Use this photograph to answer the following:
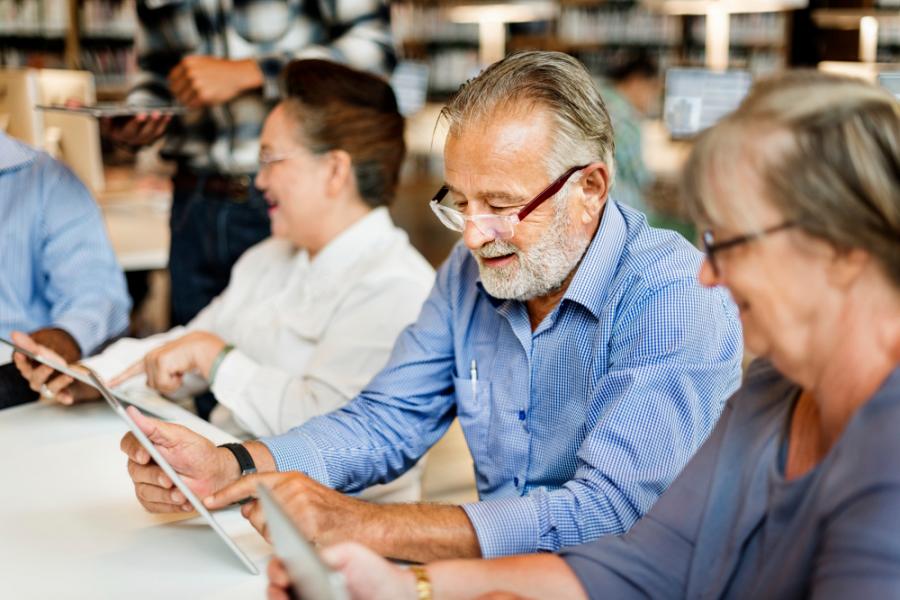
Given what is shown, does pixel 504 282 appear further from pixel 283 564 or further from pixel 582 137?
pixel 283 564

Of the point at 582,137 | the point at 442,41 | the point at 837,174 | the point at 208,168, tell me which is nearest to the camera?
the point at 837,174

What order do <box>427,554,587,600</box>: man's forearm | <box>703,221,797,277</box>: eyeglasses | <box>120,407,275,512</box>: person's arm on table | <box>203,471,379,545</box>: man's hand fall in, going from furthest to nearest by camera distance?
<box>120,407,275,512</box>: person's arm on table, <box>203,471,379,545</box>: man's hand, <box>427,554,587,600</box>: man's forearm, <box>703,221,797,277</box>: eyeglasses

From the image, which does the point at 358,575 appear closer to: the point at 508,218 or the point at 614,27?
the point at 508,218

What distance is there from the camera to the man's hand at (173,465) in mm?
1349

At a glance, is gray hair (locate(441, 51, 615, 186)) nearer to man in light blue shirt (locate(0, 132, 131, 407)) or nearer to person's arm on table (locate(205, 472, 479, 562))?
person's arm on table (locate(205, 472, 479, 562))

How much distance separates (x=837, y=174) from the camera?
2.70ft

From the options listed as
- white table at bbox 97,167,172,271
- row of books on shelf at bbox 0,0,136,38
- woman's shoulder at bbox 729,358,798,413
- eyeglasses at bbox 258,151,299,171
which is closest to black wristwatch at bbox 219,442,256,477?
woman's shoulder at bbox 729,358,798,413

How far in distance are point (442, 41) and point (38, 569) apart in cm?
841

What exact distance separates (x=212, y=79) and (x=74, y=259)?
Result: 53cm

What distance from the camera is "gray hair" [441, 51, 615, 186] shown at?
56.5 inches

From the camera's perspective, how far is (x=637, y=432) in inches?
50.9

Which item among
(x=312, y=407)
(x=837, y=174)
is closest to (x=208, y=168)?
(x=312, y=407)

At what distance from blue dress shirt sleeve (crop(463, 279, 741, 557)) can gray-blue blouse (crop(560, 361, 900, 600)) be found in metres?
0.15

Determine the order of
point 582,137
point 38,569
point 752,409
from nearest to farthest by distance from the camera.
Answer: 1. point 752,409
2. point 38,569
3. point 582,137
